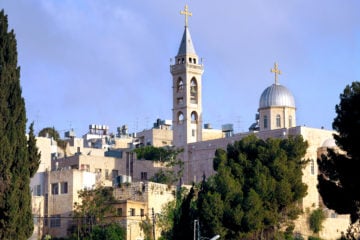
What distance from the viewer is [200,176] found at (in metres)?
82.4

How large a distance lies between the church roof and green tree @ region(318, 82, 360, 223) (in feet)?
159

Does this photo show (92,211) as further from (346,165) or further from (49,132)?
(49,132)

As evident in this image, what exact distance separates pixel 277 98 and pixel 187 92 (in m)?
9.58

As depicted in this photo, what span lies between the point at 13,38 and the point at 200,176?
123 feet

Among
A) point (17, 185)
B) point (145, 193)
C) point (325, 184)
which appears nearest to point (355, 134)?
point (325, 184)

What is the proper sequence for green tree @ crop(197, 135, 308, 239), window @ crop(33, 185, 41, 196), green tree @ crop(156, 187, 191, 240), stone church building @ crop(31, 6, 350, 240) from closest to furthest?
green tree @ crop(197, 135, 308, 239), green tree @ crop(156, 187, 191, 240), stone church building @ crop(31, 6, 350, 240), window @ crop(33, 185, 41, 196)

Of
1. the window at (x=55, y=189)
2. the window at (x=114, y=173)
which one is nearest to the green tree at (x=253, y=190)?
the window at (x=55, y=189)

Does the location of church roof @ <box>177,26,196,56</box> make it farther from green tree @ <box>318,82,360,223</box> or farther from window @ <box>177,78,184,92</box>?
green tree @ <box>318,82,360,223</box>

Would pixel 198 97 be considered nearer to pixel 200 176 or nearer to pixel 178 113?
pixel 178 113

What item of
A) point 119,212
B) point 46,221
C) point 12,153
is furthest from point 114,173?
point 12,153

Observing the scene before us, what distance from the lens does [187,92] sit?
90.9 metres

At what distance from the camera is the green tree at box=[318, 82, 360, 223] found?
137ft

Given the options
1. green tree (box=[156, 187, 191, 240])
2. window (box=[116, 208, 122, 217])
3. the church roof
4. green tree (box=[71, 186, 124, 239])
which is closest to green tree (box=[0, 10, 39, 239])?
green tree (box=[156, 187, 191, 240])

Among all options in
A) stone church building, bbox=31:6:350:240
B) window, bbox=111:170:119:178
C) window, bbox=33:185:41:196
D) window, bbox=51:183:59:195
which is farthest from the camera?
window, bbox=111:170:119:178
